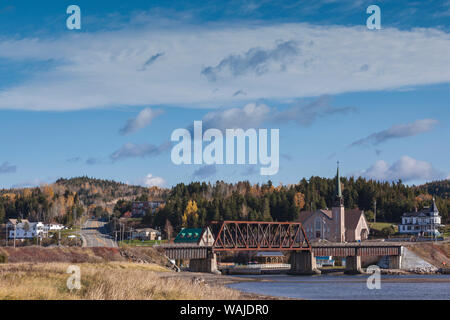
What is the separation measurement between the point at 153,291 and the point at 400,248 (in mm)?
120858

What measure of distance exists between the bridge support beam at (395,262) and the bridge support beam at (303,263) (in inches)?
892

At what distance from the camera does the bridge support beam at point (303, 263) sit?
480 feet

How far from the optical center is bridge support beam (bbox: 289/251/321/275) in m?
146

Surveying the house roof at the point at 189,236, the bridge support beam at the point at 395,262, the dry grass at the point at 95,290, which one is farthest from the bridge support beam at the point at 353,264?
the dry grass at the point at 95,290

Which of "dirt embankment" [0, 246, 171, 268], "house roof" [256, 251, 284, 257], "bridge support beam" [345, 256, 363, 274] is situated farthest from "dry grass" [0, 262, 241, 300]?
"house roof" [256, 251, 284, 257]

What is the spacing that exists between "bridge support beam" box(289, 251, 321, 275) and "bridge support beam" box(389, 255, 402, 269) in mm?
22659

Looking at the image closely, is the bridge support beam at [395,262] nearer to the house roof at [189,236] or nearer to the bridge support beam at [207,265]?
the bridge support beam at [207,265]
